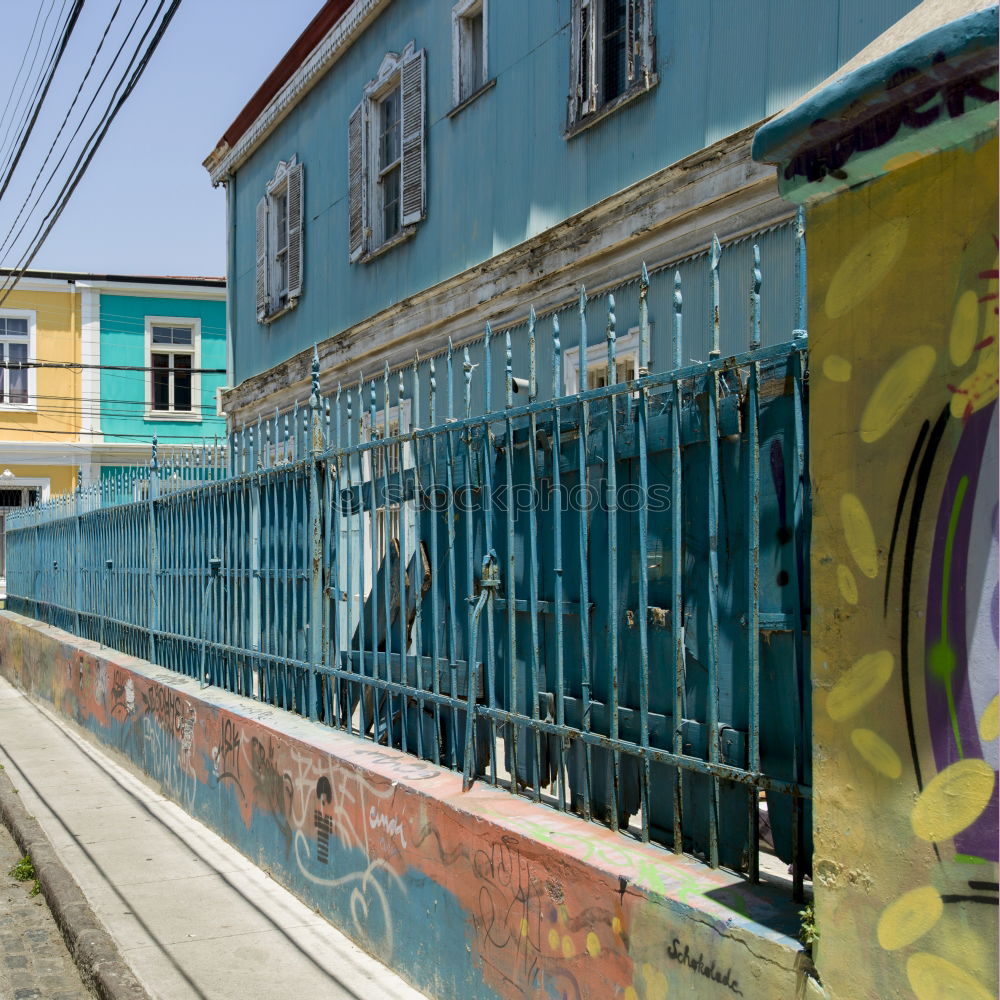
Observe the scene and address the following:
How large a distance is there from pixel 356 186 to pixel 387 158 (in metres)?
0.44

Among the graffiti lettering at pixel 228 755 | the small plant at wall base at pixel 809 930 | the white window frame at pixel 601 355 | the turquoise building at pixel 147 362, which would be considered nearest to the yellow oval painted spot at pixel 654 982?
the small plant at wall base at pixel 809 930

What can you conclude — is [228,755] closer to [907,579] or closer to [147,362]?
[907,579]

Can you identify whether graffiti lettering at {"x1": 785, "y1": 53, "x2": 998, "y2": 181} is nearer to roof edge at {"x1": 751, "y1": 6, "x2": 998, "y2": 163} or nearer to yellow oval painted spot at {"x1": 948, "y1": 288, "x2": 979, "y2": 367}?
roof edge at {"x1": 751, "y1": 6, "x2": 998, "y2": 163}

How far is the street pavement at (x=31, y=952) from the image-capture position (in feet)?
14.8

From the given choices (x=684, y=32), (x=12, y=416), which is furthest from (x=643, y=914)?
(x=12, y=416)

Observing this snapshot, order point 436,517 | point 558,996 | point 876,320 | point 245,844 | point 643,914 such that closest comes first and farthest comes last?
1. point 876,320
2. point 643,914
3. point 558,996
4. point 436,517
5. point 245,844

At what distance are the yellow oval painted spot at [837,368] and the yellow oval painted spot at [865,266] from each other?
93mm

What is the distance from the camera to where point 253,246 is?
14.1 metres

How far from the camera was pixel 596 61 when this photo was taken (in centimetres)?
752

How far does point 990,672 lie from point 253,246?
43.1 ft

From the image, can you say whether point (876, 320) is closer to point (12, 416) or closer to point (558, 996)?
point (558, 996)

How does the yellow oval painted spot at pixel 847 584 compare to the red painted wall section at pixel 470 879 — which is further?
the red painted wall section at pixel 470 879

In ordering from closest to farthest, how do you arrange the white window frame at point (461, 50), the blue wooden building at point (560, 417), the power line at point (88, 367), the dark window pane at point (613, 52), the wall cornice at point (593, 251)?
1. the blue wooden building at point (560, 417)
2. the wall cornice at point (593, 251)
3. the dark window pane at point (613, 52)
4. the white window frame at point (461, 50)
5. the power line at point (88, 367)

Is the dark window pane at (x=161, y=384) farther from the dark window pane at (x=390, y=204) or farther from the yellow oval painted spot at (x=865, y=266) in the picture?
the yellow oval painted spot at (x=865, y=266)
